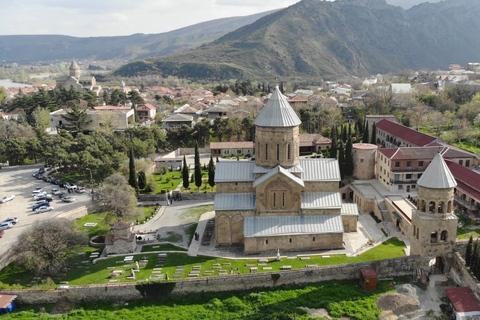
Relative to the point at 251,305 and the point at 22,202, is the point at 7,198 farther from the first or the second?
the point at 251,305

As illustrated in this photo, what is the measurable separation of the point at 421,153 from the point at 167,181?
31167mm

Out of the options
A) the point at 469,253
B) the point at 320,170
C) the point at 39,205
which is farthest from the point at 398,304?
the point at 39,205

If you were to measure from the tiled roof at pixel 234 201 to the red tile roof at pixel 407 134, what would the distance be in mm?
27372

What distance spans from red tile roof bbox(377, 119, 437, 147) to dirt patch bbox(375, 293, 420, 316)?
28.1 metres

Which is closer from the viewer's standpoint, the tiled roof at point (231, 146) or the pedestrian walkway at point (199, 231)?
the pedestrian walkway at point (199, 231)

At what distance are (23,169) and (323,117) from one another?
50.3 meters

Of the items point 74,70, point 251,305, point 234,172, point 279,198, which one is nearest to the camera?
point 251,305

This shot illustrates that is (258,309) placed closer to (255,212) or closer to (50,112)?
(255,212)

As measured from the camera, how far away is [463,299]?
23719mm

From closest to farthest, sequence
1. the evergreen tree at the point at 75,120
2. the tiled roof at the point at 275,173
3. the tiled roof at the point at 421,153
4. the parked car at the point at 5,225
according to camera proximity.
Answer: the tiled roof at the point at 275,173 < the parked car at the point at 5,225 < the tiled roof at the point at 421,153 < the evergreen tree at the point at 75,120

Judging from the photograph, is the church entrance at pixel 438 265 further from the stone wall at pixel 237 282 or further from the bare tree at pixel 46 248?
the bare tree at pixel 46 248

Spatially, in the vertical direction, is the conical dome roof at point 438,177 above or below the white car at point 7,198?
above

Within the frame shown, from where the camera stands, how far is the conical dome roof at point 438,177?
2648cm

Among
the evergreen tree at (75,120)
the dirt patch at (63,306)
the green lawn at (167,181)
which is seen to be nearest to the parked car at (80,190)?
the green lawn at (167,181)
